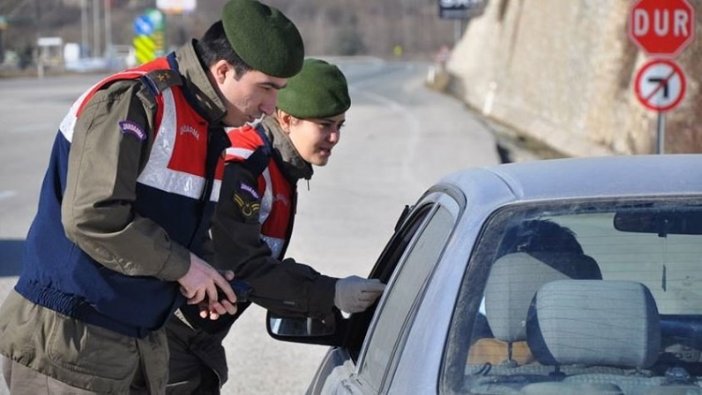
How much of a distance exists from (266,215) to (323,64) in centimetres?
59

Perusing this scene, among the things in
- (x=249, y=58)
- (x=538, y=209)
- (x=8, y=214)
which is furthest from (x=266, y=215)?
(x=8, y=214)

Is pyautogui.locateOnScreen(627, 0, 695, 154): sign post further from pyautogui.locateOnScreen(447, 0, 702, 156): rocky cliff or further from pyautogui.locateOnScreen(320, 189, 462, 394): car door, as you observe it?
pyautogui.locateOnScreen(320, 189, 462, 394): car door

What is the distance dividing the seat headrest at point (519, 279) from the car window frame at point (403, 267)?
16cm

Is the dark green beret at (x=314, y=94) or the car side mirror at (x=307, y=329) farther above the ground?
the dark green beret at (x=314, y=94)

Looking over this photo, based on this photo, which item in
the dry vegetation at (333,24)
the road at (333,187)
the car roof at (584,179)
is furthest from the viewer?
the dry vegetation at (333,24)

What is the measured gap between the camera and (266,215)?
177 inches

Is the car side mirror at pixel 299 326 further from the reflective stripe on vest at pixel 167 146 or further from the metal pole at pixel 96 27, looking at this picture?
the metal pole at pixel 96 27

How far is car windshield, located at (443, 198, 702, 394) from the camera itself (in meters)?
2.98

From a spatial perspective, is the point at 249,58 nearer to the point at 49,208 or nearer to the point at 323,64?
the point at 49,208

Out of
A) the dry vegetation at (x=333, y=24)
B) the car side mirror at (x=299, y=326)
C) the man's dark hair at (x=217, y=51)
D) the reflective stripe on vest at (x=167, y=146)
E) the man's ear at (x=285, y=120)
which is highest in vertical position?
the man's dark hair at (x=217, y=51)

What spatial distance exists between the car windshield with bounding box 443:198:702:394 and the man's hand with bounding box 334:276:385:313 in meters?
1.00

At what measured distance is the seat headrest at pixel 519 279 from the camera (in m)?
3.05

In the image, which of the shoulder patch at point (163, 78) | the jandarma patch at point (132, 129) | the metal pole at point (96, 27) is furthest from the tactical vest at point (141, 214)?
the metal pole at point (96, 27)

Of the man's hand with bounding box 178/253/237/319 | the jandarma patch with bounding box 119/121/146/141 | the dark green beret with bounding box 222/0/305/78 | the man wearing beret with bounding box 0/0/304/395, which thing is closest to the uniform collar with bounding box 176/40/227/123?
the man wearing beret with bounding box 0/0/304/395
